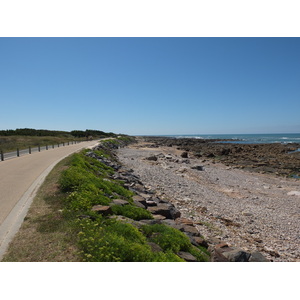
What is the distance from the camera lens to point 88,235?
17.3 feet

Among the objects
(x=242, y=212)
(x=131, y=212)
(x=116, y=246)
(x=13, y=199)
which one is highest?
(x=13, y=199)

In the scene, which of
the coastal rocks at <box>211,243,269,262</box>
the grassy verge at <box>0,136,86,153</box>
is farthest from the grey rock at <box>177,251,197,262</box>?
the grassy verge at <box>0,136,86,153</box>

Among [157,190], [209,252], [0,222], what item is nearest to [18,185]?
[0,222]

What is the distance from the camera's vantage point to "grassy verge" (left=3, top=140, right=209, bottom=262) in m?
4.52

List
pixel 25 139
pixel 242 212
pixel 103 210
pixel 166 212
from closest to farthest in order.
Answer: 1. pixel 103 210
2. pixel 166 212
3. pixel 242 212
4. pixel 25 139

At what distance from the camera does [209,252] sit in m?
6.30

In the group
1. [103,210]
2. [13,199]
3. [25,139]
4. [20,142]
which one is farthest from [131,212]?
[25,139]

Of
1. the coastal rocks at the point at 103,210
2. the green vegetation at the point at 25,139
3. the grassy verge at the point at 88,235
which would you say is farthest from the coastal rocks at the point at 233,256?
the green vegetation at the point at 25,139

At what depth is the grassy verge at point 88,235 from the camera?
14.8 feet

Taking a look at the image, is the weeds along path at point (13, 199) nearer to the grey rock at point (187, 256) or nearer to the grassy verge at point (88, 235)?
the grassy verge at point (88, 235)

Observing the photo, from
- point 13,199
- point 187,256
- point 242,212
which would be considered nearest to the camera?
point 187,256

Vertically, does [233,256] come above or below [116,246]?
below

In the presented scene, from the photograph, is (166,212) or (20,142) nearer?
(166,212)

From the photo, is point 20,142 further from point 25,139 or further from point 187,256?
point 187,256
